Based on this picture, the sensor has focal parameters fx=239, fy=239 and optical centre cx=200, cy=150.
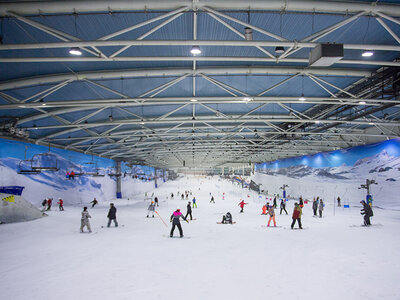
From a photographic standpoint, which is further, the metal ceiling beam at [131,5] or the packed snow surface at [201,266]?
the metal ceiling beam at [131,5]

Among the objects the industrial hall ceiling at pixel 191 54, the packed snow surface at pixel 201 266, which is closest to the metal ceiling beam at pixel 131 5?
the industrial hall ceiling at pixel 191 54

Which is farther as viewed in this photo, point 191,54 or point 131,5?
point 191,54

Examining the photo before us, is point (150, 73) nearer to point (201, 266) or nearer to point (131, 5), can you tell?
point (131, 5)

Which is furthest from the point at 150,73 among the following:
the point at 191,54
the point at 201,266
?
the point at 201,266

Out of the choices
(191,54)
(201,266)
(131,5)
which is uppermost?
(191,54)

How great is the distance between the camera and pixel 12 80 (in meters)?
11.0

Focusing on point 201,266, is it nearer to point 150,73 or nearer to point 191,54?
point 191,54

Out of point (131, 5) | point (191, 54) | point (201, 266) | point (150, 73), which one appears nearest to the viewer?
point (131, 5)

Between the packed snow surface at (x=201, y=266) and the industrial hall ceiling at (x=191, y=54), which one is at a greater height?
the industrial hall ceiling at (x=191, y=54)

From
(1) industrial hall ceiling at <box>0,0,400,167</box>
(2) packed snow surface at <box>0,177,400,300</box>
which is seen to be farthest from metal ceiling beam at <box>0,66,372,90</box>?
(2) packed snow surface at <box>0,177,400,300</box>

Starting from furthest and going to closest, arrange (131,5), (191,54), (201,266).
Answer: (191,54) < (201,266) < (131,5)

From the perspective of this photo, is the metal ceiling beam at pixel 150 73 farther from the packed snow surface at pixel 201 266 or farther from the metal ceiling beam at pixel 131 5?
the packed snow surface at pixel 201 266

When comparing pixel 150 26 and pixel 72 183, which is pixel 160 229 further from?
pixel 72 183

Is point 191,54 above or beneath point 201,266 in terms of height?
above
